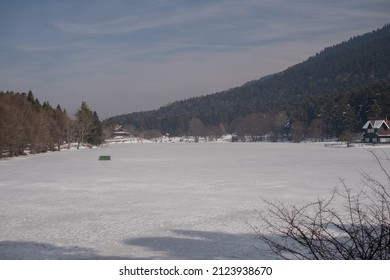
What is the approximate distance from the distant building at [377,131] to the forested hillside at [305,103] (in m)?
1.74

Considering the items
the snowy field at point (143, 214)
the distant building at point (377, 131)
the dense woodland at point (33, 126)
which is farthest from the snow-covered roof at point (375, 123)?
the dense woodland at point (33, 126)

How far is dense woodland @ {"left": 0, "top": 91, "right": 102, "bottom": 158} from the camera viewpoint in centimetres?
4306

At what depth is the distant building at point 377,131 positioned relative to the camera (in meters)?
56.3

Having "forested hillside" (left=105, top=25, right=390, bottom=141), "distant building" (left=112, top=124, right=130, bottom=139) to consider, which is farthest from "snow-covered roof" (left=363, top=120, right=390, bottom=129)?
"distant building" (left=112, top=124, right=130, bottom=139)

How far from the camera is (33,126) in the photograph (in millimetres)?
51344

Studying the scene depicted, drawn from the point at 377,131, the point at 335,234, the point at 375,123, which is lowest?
the point at 335,234

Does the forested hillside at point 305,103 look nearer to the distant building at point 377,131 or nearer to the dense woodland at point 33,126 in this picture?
the distant building at point 377,131

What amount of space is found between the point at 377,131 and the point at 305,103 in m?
27.0

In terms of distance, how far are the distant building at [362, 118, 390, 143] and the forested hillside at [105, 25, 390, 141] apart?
1736mm

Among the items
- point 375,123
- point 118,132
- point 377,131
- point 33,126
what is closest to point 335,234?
point 33,126

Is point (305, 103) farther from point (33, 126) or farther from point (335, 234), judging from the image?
point (33, 126)

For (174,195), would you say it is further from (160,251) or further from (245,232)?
(160,251)

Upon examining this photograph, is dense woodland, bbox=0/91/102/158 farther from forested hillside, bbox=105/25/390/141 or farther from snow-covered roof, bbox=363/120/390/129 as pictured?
snow-covered roof, bbox=363/120/390/129
